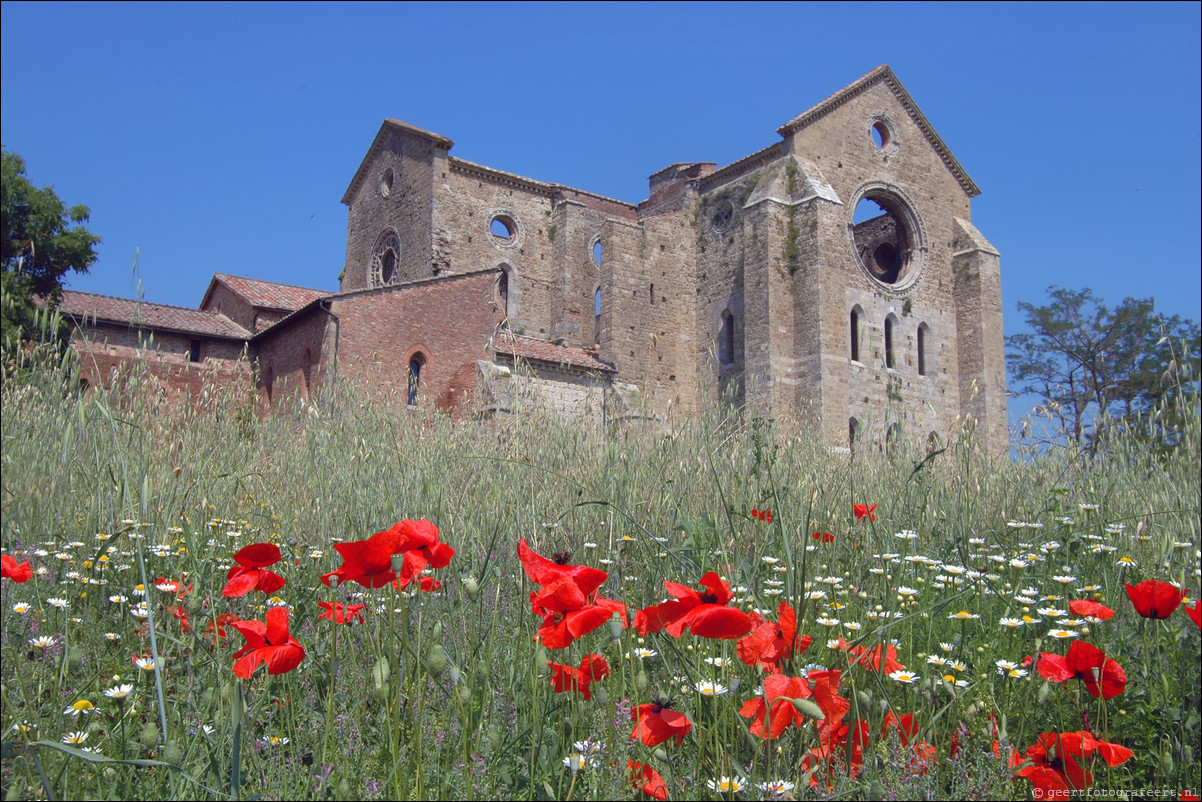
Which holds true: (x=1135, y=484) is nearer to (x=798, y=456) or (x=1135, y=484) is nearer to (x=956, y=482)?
(x=956, y=482)

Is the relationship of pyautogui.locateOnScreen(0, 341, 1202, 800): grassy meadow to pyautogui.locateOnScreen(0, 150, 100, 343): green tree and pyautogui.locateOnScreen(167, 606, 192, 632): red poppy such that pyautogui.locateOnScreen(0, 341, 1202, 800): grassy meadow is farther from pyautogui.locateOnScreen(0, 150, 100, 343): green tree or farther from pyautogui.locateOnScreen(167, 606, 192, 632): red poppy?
pyautogui.locateOnScreen(0, 150, 100, 343): green tree

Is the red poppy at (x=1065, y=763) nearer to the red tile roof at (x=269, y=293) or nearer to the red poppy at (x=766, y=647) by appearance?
the red poppy at (x=766, y=647)

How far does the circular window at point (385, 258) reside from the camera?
951 inches

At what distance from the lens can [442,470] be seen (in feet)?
16.0

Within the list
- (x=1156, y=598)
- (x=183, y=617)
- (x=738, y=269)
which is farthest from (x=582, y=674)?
(x=738, y=269)

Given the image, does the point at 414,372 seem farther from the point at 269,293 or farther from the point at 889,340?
the point at 889,340

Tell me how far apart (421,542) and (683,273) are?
22.4 m

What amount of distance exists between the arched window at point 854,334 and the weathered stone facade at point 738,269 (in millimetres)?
59

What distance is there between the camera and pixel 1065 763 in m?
1.91

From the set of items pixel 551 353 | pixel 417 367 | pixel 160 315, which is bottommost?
pixel 417 367

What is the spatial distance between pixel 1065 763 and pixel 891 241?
25.9m

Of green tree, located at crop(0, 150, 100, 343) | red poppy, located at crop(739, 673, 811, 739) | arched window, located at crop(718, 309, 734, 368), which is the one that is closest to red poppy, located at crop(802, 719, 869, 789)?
red poppy, located at crop(739, 673, 811, 739)

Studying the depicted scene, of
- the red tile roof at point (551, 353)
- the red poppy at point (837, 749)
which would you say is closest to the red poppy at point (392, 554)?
the red poppy at point (837, 749)

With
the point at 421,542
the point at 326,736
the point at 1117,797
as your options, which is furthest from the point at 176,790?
the point at 1117,797
